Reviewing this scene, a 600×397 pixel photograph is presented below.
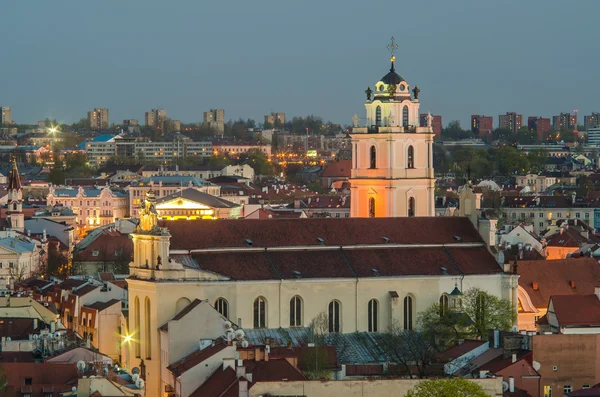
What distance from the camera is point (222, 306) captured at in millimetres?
60562

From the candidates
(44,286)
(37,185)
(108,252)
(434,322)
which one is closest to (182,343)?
(434,322)

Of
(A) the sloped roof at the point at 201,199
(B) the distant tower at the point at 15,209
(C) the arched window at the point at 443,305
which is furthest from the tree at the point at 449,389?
(A) the sloped roof at the point at 201,199

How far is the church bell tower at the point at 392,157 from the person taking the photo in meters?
71.8

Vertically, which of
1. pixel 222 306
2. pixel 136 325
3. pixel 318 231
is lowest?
pixel 136 325

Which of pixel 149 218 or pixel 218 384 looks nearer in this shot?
pixel 218 384

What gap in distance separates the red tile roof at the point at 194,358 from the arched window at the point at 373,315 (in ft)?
23.9

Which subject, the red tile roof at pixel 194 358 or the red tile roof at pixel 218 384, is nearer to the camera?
the red tile roof at pixel 218 384

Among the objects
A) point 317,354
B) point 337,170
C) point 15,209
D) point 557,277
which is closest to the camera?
point 317,354

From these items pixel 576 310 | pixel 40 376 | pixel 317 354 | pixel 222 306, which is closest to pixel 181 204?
pixel 576 310

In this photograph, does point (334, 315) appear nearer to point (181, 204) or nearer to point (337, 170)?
point (181, 204)

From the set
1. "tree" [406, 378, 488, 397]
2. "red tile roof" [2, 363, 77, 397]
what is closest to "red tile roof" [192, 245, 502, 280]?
"red tile roof" [2, 363, 77, 397]

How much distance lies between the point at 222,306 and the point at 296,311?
224 cm

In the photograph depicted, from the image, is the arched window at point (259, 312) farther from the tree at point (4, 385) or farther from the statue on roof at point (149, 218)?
the tree at point (4, 385)

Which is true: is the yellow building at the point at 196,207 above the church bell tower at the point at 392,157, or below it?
below
